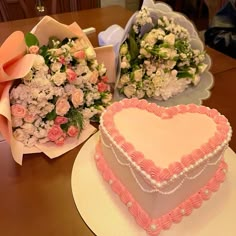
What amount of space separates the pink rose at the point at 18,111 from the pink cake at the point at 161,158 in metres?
0.22

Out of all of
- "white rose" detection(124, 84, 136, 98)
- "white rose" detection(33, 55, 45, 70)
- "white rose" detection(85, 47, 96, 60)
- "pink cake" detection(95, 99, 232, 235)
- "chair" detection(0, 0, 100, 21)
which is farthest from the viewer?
"chair" detection(0, 0, 100, 21)

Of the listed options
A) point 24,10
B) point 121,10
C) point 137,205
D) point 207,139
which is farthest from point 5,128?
point 24,10

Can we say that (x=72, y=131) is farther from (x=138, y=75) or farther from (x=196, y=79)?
(x=196, y=79)

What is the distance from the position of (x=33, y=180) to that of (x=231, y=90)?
78 cm

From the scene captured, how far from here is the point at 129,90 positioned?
1042 millimetres

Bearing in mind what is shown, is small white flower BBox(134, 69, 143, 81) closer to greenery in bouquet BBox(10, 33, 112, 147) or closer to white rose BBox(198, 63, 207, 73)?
greenery in bouquet BBox(10, 33, 112, 147)

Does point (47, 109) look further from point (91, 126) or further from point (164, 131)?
point (164, 131)

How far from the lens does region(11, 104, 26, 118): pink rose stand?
0.82 meters

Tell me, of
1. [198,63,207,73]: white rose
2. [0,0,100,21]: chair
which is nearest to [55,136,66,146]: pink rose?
[198,63,207,73]: white rose

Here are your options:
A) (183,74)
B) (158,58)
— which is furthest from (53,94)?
(183,74)

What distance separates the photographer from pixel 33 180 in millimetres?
800

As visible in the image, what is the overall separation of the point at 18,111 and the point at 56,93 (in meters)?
0.11

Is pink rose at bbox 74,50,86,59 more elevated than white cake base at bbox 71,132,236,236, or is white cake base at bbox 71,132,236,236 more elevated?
pink rose at bbox 74,50,86,59

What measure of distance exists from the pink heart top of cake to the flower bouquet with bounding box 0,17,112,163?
15 centimetres
